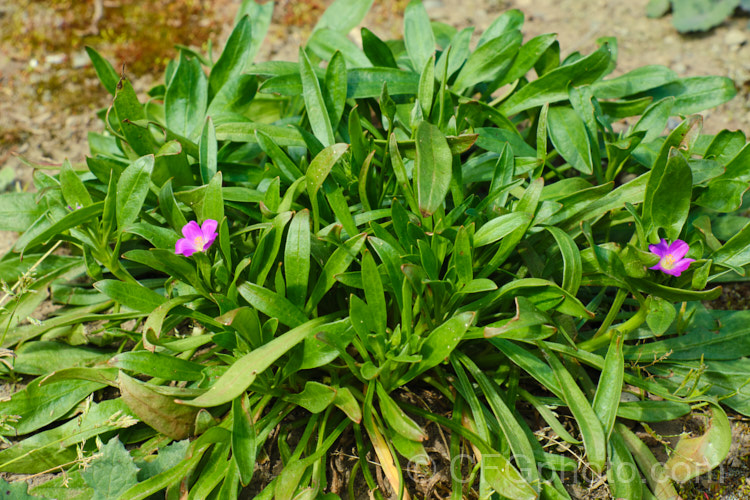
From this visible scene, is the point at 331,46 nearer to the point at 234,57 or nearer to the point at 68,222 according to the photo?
the point at 234,57

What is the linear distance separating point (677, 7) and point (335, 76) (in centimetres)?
235

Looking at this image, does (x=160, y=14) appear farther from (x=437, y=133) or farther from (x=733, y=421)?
(x=733, y=421)

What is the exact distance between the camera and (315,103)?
7.06ft

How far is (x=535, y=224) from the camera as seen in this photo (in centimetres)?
188

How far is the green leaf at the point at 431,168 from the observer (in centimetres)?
164

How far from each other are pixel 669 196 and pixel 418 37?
1.24 metres

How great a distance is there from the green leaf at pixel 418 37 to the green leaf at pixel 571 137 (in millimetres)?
551

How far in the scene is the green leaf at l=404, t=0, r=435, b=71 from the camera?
243cm

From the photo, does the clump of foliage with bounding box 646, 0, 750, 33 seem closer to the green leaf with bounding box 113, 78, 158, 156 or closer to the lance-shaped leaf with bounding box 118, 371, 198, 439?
the green leaf with bounding box 113, 78, 158, 156

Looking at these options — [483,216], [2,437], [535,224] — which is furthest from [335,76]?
[2,437]

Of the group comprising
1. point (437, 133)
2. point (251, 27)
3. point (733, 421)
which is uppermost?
point (251, 27)

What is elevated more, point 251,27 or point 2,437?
point 251,27

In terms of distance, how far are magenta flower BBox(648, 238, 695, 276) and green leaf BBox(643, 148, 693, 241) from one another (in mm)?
80

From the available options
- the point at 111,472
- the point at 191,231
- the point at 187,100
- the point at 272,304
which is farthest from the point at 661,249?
the point at 187,100
